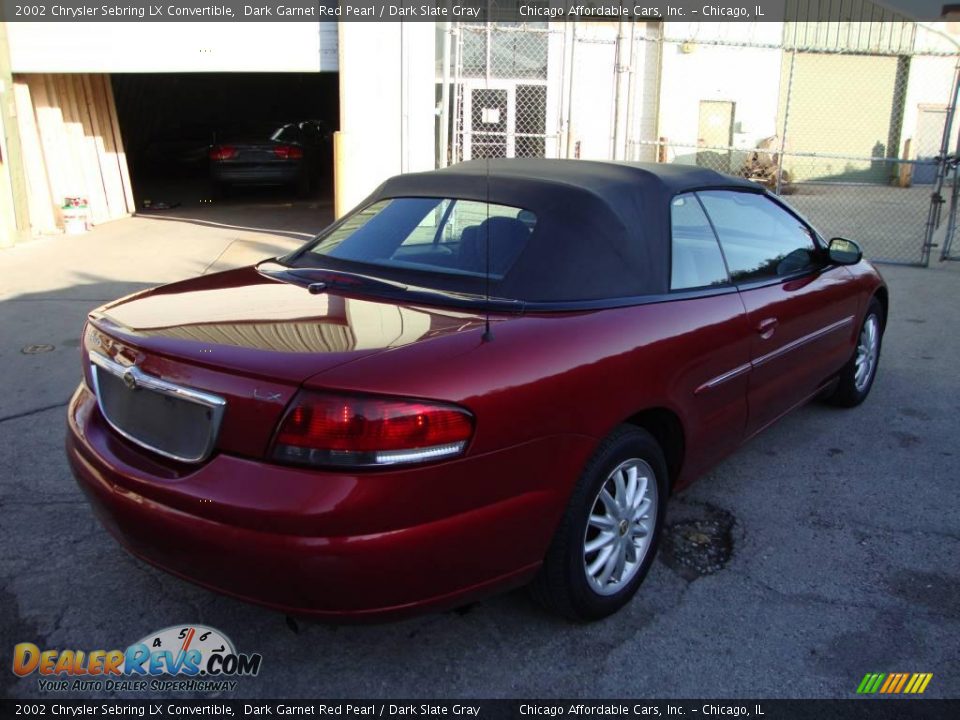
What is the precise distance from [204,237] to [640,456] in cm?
1048

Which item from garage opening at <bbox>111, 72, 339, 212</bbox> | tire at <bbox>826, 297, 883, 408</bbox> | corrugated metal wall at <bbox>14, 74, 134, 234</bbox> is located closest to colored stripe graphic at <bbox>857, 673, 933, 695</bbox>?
tire at <bbox>826, 297, 883, 408</bbox>

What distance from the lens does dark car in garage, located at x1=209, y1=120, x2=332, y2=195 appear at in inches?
631

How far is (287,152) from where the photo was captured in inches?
641

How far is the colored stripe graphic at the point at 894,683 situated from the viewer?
2.53 meters

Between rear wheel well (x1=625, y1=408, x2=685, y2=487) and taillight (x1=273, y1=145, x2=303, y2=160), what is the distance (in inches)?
574

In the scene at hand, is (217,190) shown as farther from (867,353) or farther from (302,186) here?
(867,353)

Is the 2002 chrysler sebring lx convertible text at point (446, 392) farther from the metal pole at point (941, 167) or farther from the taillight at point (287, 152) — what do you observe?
the taillight at point (287, 152)

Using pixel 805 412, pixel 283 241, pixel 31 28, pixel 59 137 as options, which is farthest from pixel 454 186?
pixel 59 137

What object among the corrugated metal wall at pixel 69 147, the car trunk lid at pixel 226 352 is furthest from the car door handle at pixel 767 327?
the corrugated metal wall at pixel 69 147

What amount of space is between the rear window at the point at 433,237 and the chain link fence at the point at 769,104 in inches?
318

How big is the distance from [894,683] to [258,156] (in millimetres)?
15576

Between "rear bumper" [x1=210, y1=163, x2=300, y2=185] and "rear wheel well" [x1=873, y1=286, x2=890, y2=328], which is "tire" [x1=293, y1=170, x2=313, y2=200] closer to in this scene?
"rear bumper" [x1=210, y1=163, x2=300, y2=185]

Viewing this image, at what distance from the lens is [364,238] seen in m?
3.45

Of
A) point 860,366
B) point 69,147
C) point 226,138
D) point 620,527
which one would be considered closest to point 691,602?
point 620,527
